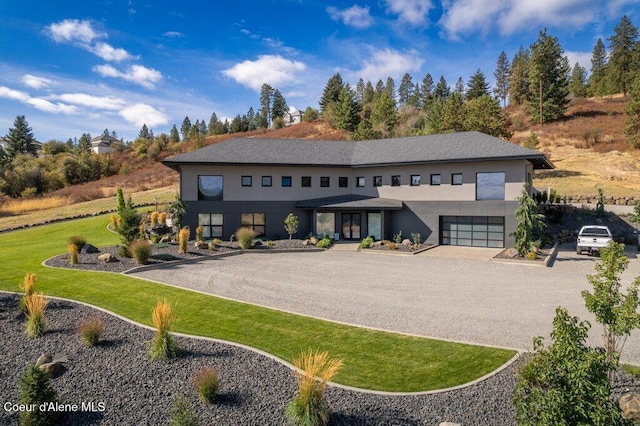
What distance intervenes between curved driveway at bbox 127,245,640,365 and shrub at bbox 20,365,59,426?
7.18 metres

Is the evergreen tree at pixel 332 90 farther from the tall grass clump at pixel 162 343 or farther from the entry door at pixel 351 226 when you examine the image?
the tall grass clump at pixel 162 343

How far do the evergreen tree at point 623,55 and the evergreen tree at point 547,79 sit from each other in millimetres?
23098

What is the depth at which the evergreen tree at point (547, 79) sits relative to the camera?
215ft

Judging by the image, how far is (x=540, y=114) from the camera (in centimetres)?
6856

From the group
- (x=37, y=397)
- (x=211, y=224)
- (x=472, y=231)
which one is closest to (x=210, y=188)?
(x=211, y=224)

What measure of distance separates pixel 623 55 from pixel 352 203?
92.2m

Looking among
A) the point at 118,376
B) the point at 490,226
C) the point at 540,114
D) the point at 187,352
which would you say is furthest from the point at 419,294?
the point at 540,114

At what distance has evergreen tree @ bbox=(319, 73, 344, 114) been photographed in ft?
336

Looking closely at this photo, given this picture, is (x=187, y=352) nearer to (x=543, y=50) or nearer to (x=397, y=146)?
(x=397, y=146)

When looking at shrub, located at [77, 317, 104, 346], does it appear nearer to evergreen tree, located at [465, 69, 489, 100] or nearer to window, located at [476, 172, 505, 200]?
window, located at [476, 172, 505, 200]

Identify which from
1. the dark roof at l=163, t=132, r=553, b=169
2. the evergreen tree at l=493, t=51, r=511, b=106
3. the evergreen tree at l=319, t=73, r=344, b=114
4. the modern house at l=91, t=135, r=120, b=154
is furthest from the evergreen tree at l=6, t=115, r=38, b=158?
the evergreen tree at l=493, t=51, r=511, b=106

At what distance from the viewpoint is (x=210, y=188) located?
96.2 feet

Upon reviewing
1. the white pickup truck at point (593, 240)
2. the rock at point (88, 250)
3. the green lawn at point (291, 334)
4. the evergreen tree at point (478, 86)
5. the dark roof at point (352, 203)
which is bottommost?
the green lawn at point (291, 334)

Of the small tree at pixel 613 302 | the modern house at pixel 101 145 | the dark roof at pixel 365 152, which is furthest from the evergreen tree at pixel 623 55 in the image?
the modern house at pixel 101 145
